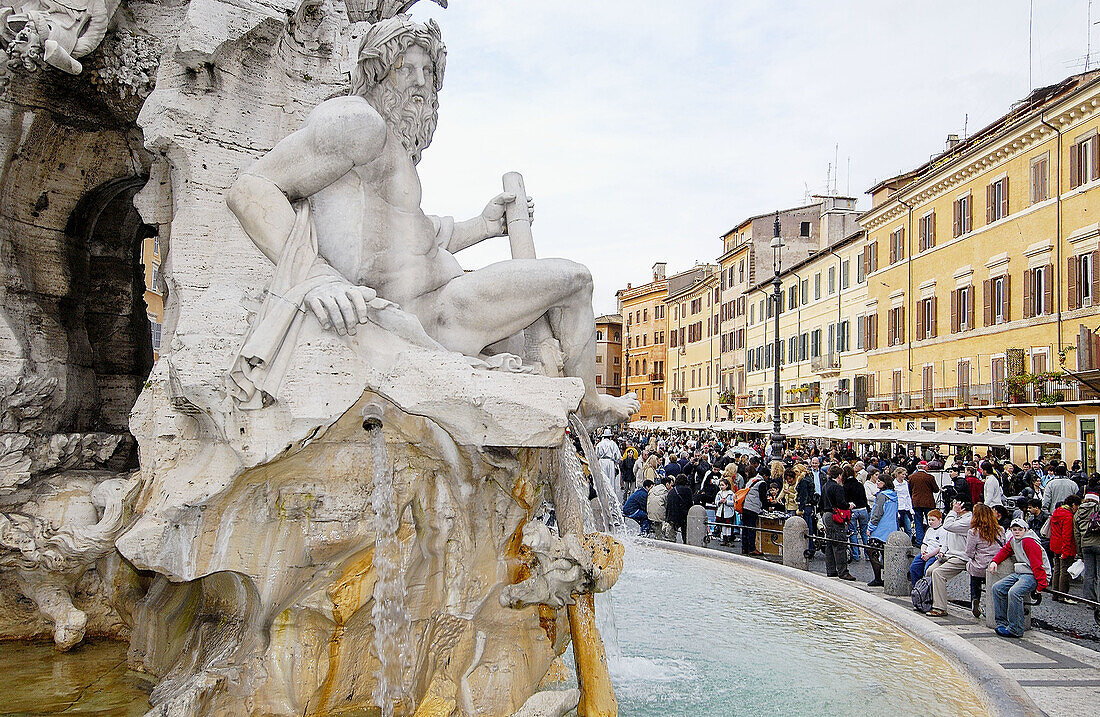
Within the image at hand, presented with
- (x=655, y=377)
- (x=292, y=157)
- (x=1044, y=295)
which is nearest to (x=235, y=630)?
(x=292, y=157)

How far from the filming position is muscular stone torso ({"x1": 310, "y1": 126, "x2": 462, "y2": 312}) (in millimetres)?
4152

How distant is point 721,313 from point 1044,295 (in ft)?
108

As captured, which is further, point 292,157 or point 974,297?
point 974,297

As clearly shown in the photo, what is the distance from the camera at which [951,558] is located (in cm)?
815

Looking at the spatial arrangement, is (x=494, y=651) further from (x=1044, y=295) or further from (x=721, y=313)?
(x=721, y=313)

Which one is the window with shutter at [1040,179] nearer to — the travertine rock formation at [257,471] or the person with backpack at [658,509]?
the person with backpack at [658,509]

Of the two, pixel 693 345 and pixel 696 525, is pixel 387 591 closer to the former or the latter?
pixel 696 525

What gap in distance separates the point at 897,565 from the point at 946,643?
2398 mm

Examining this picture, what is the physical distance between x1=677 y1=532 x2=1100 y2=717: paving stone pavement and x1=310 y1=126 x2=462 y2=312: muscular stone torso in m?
3.93

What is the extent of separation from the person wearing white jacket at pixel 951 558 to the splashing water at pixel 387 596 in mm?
5203

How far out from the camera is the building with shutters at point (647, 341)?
2842 inches

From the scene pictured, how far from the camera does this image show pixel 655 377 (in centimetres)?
7231

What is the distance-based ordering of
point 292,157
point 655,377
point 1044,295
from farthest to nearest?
point 655,377
point 1044,295
point 292,157

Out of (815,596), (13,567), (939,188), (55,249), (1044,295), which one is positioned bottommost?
(815,596)
